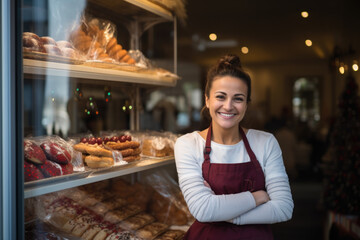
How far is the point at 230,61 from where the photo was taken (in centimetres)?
169

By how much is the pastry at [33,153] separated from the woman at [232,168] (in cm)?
59

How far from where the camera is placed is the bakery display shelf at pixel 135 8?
7.11 ft

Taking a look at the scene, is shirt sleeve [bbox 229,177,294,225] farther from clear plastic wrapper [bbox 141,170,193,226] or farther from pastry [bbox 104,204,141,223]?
pastry [bbox 104,204,141,223]

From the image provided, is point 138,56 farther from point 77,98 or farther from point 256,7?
point 256,7

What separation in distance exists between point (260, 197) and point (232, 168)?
0.59 feet

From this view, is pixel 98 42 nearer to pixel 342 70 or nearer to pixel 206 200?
pixel 206 200

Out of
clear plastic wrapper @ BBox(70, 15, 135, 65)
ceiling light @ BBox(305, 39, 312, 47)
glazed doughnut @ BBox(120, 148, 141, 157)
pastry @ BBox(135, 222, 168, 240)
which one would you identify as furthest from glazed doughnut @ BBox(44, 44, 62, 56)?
ceiling light @ BBox(305, 39, 312, 47)

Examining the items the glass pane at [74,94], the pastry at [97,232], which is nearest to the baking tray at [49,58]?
the glass pane at [74,94]

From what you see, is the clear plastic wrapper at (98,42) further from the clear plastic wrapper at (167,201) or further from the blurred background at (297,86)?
the clear plastic wrapper at (167,201)

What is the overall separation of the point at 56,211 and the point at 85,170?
0.44m

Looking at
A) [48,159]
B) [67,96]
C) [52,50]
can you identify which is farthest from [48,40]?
[48,159]

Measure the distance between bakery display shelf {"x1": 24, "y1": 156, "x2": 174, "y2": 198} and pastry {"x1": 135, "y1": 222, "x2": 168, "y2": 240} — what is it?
1.29 ft

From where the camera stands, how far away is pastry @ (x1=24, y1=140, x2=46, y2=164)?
1.46 m

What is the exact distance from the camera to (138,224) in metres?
2.16
